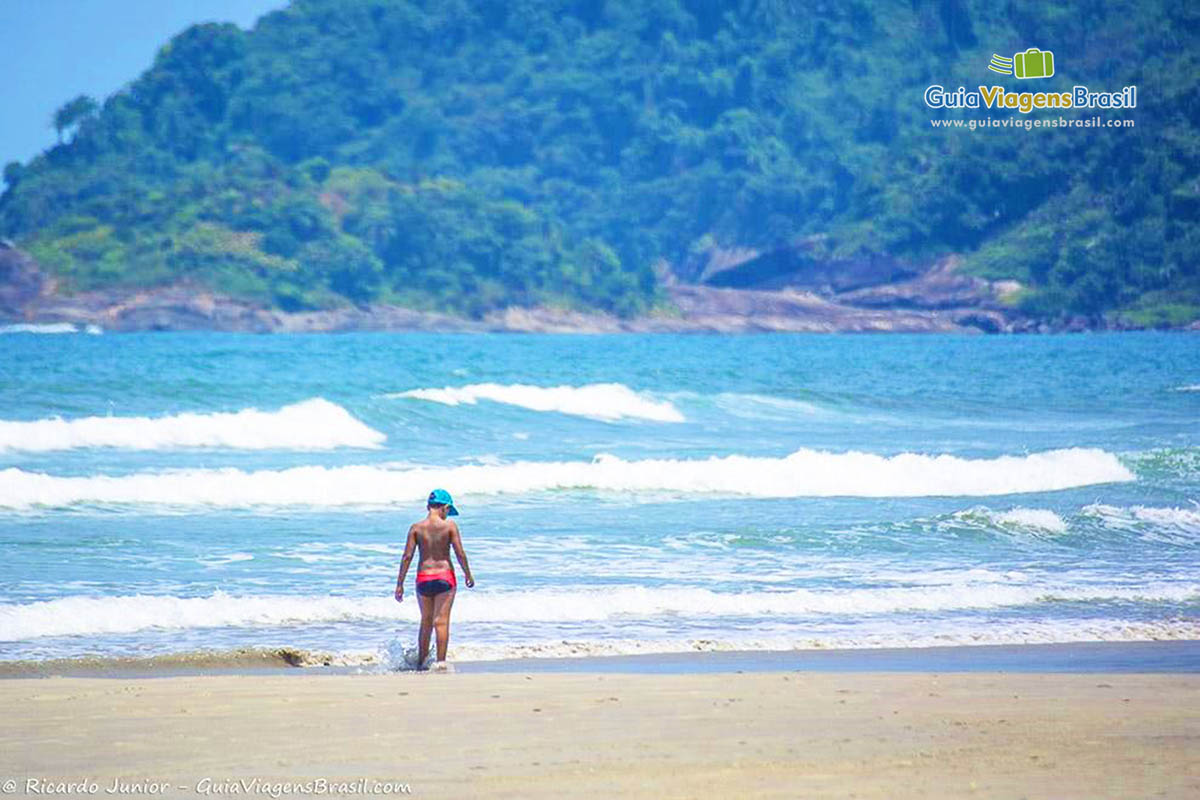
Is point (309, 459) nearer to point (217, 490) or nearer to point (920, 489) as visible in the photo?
point (217, 490)

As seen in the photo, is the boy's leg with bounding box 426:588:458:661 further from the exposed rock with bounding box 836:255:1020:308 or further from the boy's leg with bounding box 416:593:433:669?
the exposed rock with bounding box 836:255:1020:308

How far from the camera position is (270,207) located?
9506 cm

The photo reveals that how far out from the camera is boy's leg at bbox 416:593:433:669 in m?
8.43

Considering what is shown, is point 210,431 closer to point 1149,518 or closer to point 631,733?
point 1149,518

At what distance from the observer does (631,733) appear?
6.54 meters

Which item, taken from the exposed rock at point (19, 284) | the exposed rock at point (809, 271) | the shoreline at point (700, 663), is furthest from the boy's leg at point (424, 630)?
the exposed rock at point (809, 271)

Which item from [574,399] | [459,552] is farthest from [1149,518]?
[574,399]

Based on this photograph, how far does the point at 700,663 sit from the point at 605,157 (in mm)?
124130

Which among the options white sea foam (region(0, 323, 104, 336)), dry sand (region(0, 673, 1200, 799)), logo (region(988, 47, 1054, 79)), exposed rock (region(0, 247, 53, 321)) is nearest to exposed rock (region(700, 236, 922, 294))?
logo (region(988, 47, 1054, 79))

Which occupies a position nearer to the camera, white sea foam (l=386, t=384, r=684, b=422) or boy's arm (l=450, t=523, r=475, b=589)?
boy's arm (l=450, t=523, r=475, b=589)

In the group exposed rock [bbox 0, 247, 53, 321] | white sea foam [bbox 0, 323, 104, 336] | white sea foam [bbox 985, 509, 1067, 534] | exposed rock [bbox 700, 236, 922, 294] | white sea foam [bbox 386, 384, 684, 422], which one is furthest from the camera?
exposed rock [bbox 700, 236, 922, 294]

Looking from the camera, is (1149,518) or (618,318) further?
(618,318)

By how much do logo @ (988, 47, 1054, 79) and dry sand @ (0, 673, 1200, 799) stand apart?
424ft

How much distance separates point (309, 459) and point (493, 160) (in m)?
112
